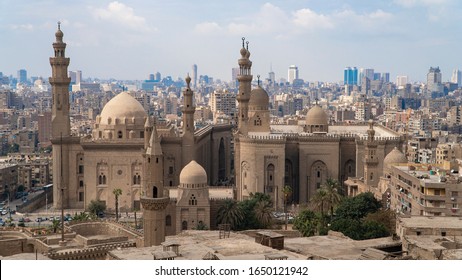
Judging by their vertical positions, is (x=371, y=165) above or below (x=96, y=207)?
above

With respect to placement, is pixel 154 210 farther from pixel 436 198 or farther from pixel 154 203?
pixel 436 198

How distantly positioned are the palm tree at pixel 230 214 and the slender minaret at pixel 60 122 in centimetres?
896

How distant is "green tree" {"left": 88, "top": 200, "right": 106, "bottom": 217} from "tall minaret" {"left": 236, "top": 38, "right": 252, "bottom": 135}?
640cm

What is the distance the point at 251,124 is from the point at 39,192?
→ 13.7 m

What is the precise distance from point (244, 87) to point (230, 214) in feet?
26.1

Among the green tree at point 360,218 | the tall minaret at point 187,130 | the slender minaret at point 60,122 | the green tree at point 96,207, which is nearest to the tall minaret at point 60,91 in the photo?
the slender minaret at point 60,122

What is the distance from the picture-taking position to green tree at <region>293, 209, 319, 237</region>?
24.9 metres

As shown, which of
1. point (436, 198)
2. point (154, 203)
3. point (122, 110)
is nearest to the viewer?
point (154, 203)

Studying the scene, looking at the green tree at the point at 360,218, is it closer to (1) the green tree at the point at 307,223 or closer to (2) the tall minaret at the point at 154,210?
(1) the green tree at the point at 307,223

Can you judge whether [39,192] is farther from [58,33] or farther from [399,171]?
[399,171]

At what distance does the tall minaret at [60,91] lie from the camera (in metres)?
34.4

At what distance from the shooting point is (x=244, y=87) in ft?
111

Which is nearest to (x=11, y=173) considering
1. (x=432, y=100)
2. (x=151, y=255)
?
(x=151, y=255)

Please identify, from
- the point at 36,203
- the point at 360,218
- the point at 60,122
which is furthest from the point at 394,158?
the point at 36,203
